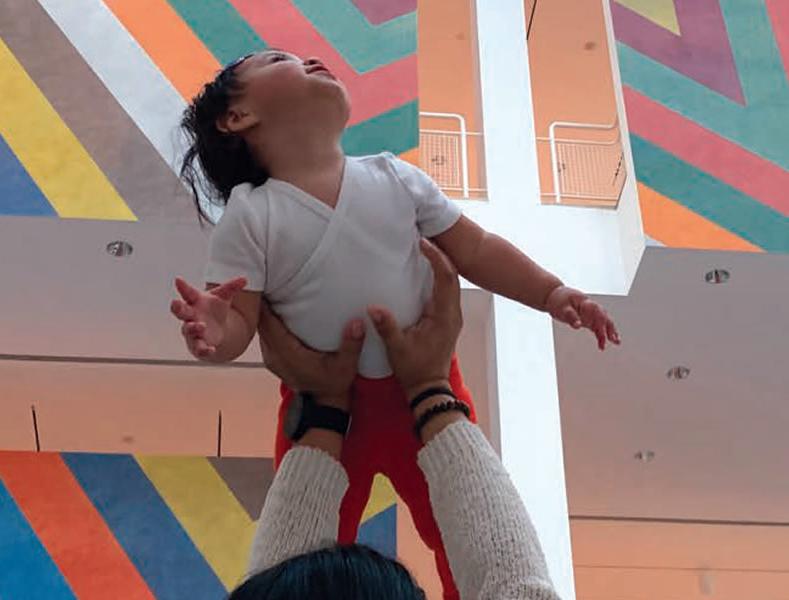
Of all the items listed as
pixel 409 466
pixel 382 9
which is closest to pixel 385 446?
pixel 409 466

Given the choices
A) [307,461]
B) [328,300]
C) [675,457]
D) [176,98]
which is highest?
[176,98]

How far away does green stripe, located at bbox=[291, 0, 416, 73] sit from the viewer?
5016 mm

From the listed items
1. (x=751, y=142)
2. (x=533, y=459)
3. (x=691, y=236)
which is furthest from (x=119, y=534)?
(x=751, y=142)

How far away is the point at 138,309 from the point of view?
5.97 metres

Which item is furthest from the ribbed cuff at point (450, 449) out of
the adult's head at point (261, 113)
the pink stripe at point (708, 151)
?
the pink stripe at point (708, 151)

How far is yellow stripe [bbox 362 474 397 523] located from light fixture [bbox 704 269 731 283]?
1971 mm

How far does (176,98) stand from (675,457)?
5119mm

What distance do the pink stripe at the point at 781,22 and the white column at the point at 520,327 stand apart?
1.32 m

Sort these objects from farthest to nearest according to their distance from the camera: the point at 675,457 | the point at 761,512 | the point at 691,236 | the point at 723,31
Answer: the point at 761,512 → the point at 675,457 → the point at 723,31 → the point at 691,236

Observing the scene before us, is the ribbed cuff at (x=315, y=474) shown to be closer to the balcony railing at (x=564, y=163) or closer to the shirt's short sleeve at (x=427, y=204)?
the shirt's short sleeve at (x=427, y=204)

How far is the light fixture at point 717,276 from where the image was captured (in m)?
5.50

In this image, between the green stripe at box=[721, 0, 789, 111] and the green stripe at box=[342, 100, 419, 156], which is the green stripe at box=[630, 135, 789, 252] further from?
the green stripe at box=[342, 100, 419, 156]

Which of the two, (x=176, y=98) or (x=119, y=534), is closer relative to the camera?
(x=176, y=98)

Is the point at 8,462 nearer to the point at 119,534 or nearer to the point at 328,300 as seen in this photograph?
the point at 119,534
